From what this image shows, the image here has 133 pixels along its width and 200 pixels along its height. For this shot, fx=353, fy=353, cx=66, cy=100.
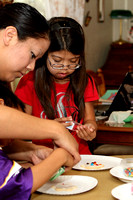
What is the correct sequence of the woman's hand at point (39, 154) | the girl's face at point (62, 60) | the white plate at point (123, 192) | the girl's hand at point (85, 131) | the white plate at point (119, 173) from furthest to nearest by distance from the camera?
1. the girl's face at point (62, 60)
2. the girl's hand at point (85, 131)
3. the woman's hand at point (39, 154)
4. the white plate at point (119, 173)
5. the white plate at point (123, 192)

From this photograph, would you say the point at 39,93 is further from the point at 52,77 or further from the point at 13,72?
the point at 13,72

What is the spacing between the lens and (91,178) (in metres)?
1.38

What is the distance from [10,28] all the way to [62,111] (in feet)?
3.30

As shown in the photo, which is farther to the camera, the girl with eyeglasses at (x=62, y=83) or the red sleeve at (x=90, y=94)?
the red sleeve at (x=90, y=94)

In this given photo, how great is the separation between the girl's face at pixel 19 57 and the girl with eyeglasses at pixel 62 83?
2.08 ft

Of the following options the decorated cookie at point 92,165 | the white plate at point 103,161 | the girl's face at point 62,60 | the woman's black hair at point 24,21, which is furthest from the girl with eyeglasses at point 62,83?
the woman's black hair at point 24,21

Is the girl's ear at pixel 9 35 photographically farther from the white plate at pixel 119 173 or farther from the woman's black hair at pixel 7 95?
the white plate at pixel 119 173

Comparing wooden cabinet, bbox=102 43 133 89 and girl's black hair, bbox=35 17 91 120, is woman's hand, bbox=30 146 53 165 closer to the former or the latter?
girl's black hair, bbox=35 17 91 120

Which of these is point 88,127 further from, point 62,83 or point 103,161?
point 62,83

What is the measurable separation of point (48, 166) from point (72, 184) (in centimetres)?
Answer: 29

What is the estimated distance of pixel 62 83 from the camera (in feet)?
7.35

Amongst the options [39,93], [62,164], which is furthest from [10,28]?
[39,93]

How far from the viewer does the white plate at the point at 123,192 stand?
1185 millimetres

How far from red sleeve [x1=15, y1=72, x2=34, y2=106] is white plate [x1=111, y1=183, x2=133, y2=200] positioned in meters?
1.03
